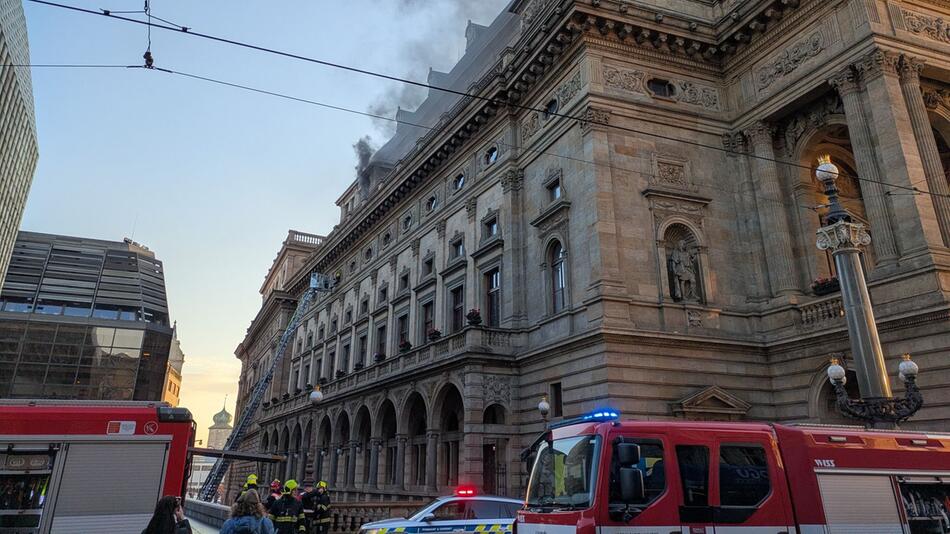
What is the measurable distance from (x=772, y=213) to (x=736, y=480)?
16.4m

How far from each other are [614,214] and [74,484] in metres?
Answer: 16.9

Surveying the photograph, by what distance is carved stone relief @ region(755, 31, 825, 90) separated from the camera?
21172 mm

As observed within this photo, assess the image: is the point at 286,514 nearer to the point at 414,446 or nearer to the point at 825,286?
the point at 414,446

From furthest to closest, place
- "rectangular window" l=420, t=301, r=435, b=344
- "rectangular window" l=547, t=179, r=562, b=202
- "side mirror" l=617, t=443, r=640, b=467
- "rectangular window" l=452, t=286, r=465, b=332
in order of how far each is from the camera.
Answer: "rectangular window" l=420, t=301, r=435, b=344 → "rectangular window" l=452, t=286, r=465, b=332 → "rectangular window" l=547, t=179, r=562, b=202 → "side mirror" l=617, t=443, r=640, b=467

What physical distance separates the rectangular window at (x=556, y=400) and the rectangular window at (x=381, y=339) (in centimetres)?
1783

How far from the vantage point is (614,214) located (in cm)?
2134

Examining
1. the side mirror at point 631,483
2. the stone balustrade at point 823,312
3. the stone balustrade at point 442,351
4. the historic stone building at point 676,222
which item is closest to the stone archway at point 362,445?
the stone balustrade at point 442,351

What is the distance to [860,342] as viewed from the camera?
11.2 metres

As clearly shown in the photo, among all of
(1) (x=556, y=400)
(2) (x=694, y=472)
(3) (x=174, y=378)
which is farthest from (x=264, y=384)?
(3) (x=174, y=378)

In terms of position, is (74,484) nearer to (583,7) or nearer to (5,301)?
(583,7)

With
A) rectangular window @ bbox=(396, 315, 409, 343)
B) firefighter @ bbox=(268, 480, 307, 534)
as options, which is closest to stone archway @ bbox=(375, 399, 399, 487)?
rectangular window @ bbox=(396, 315, 409, 343)

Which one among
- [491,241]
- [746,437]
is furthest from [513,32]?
[746,437]

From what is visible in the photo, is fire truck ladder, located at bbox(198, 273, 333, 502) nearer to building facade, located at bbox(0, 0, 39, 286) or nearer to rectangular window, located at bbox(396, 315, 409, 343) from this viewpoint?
rectangular window, located at bbox(396, 315, 409, 343)

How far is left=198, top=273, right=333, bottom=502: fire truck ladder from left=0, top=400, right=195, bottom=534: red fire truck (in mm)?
39826
